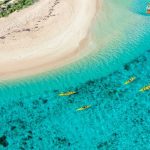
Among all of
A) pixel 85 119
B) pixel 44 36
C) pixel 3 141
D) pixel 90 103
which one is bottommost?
pixel 85 119

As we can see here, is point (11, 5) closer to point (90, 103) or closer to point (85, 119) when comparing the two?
point (90, 103)

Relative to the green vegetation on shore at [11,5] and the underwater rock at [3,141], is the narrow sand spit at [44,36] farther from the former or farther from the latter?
the underwater rock at [3,141]

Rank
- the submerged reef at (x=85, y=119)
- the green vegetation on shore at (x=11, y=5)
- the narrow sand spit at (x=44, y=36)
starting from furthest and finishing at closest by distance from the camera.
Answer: the green vegetation on shore at (x=11, y=5), the narrow sand spit at (x=44, y=36), the submerged reef at (x=85, y=119)

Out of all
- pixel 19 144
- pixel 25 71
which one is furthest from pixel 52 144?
pixel 25 71

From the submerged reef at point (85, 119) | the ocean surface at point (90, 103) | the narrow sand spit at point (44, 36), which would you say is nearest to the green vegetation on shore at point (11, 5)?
the narrow sand spit at point (44, 36)

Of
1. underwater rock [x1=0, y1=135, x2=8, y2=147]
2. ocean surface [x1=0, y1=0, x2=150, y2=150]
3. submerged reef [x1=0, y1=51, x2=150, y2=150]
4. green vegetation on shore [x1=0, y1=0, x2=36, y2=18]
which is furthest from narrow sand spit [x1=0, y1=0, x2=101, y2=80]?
underwater rock [x1=0, y1=135, x2=8, y2=147]

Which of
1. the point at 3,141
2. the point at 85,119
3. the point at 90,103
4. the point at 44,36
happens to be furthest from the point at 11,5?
the point at 3,141
